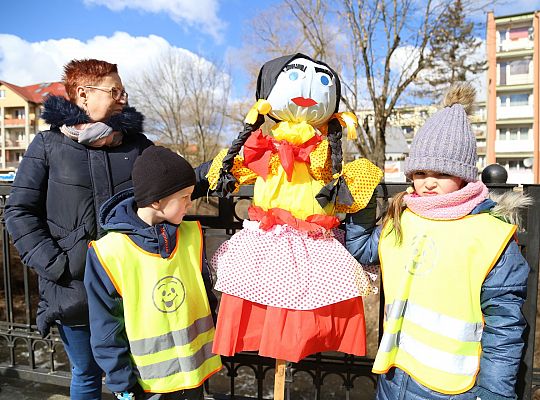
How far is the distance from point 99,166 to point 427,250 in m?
1.55

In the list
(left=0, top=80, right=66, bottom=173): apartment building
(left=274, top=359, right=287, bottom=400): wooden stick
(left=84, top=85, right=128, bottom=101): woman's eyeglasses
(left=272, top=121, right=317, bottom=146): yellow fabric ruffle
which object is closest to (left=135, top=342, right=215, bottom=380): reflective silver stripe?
(left=274, top=359, right=287, bottom=400): wooden stick

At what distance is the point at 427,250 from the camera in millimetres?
1538

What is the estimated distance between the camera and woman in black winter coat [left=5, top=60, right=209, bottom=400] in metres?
1.75

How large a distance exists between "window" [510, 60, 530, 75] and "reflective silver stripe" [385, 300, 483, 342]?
32154mm

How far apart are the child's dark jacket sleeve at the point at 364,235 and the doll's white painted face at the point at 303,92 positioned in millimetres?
509

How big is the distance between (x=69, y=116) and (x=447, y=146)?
170cm

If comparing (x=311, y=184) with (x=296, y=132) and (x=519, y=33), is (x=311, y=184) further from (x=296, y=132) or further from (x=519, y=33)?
(x=519, y=33)

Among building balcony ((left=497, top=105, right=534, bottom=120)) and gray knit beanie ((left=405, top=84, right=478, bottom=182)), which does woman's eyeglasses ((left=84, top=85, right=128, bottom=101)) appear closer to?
gray knit beanie ((left=405, top=84, right=478, bottom=182))

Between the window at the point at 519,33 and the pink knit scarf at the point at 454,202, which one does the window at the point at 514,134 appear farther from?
the pink knit scarf at the point at 454,202

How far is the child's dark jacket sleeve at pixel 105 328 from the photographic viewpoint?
1.52m

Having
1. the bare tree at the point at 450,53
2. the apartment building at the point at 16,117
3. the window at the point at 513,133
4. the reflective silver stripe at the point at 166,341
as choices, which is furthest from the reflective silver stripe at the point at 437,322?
the apartment building at the point at 16,117

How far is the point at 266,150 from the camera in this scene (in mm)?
1831

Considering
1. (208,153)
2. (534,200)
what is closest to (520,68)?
(208,153)

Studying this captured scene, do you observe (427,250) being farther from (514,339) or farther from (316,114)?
(316,114)
